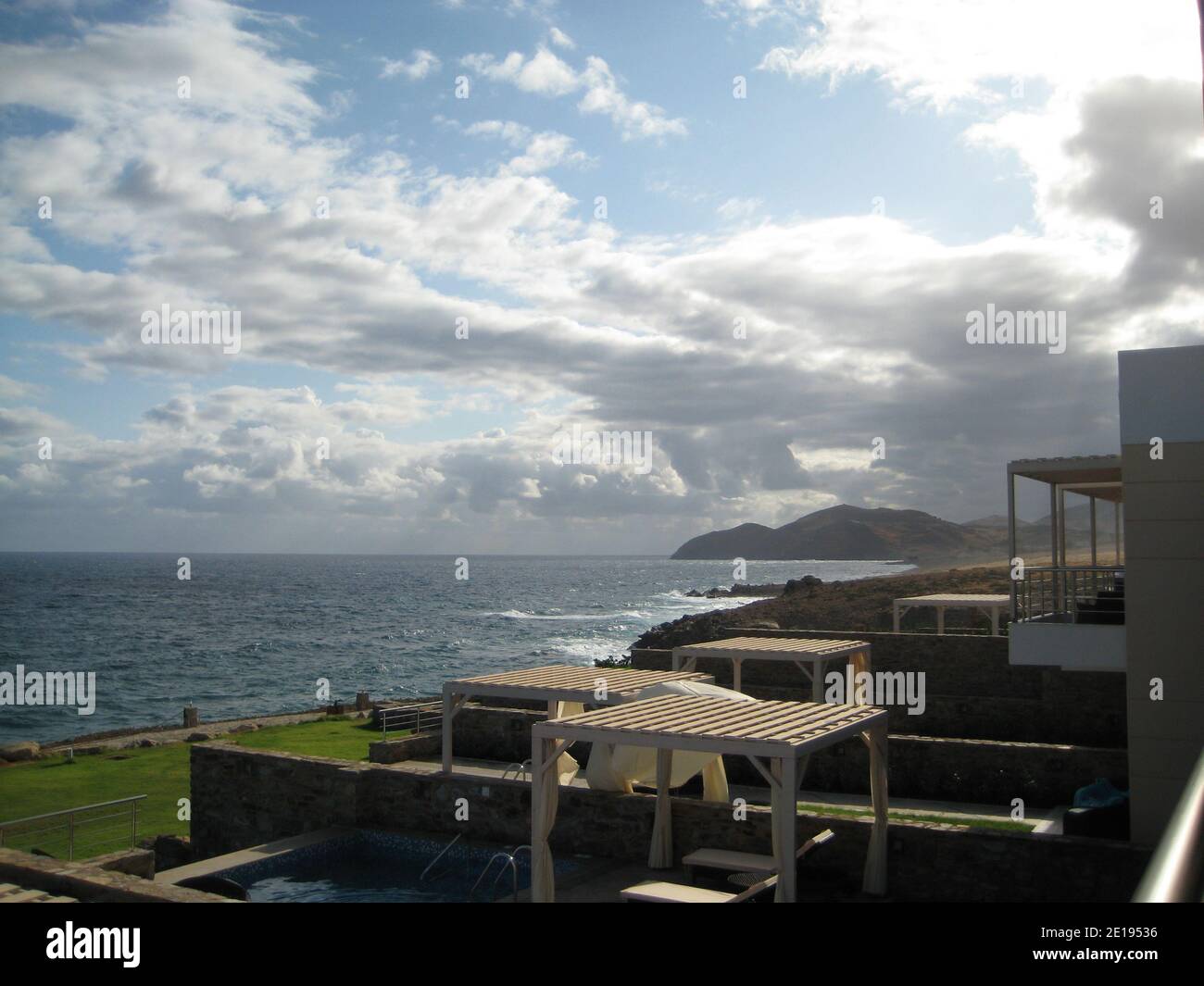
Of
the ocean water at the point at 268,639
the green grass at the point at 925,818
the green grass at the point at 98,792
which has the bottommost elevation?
the ocean water at the point at 268,639

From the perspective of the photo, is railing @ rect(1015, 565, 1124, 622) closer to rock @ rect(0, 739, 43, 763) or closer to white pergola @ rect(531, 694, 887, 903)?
white pergola @ rect(531, 694, 887, 903)

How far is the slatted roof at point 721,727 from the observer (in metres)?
10.0

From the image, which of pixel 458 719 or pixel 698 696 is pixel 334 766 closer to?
pixel 458 719

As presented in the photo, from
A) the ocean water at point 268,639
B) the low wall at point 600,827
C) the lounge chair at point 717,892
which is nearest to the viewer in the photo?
the lounge chair at point 717,892

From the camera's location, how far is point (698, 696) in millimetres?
13156

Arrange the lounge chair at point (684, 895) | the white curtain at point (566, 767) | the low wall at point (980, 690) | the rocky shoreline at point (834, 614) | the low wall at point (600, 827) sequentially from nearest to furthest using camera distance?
the lounge chair at point (684, 895) → the low wall at point (600, 827) → the white curtain at point (566, 767) → the low wall at point (980, 690) → the rocky shoreline at point (834, 614)

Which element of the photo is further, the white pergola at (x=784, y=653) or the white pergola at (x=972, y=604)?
the white pergola at (x=972, y=604)

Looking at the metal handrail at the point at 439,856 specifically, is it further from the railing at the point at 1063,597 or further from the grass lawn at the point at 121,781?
the railing at the point at 1063,597

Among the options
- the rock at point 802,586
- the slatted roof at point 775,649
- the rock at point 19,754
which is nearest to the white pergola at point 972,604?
the slatted roof at point 775,649

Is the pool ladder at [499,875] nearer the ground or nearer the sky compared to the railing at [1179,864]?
nearer the ground

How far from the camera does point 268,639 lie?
239 feet

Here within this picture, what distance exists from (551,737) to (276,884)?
5139mm

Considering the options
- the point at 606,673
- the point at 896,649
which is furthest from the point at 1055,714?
the point at 606,673

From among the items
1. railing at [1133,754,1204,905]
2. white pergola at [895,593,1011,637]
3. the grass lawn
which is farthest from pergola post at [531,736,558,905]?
white pergola at [895,593,1011,637]
